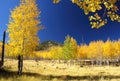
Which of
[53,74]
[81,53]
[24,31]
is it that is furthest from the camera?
[81,53]

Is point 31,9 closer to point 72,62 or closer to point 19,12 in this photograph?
point 19,12

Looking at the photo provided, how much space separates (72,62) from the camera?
69.1 m

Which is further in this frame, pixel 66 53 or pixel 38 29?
pixel 66 53

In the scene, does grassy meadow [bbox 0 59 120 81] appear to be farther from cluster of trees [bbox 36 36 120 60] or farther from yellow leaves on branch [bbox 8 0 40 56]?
cluster of trees [bbox 36 36 120 60]

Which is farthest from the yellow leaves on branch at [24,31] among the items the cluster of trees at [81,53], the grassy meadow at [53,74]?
the cluster of trees at [81,53]

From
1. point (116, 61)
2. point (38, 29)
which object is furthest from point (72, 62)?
point (38, 29)

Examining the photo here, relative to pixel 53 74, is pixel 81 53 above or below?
above

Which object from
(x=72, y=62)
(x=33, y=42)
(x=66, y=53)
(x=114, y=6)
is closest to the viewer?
(x=114, y=6)

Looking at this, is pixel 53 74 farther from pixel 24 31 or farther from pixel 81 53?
pixel 81 53

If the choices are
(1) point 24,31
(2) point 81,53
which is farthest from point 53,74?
(2) point 81,53

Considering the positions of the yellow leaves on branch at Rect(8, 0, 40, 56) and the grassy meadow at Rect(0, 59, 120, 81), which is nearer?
the grassy meadow at Rect(0, 59, 120, 81)

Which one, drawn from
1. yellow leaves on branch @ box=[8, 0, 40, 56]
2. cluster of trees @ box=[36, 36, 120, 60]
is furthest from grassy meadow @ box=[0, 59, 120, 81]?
cluster of trees @ box=[36, 36, 120, 60]

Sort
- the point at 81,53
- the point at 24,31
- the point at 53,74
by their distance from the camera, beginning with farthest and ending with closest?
the point at 81,53, the point at 53,74, the point at 24,31

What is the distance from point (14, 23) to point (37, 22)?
2611mm
